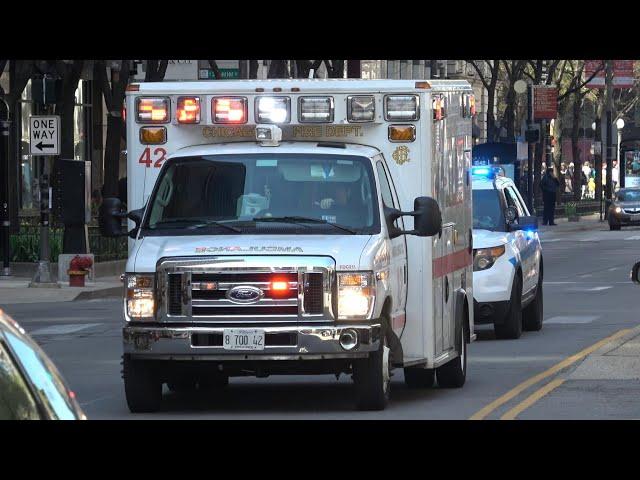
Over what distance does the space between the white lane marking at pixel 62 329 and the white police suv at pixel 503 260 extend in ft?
17.2

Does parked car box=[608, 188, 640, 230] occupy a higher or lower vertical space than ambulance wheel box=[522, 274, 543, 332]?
lower

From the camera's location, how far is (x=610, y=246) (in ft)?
154

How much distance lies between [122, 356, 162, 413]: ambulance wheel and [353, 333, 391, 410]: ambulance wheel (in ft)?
4.99

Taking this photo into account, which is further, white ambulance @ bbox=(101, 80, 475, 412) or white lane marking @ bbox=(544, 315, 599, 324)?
white lane marking @ bbox=(544, 315, 599, 324)

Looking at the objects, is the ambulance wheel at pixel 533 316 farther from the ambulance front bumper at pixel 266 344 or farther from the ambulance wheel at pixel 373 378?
the ambulance front bumper at pixel 266 344

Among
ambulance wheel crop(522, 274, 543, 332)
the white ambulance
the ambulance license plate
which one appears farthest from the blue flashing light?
the ambulance license plate

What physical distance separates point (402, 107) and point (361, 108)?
12.9 inches

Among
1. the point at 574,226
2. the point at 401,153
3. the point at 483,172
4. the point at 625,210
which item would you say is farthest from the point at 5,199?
the point at 574,226

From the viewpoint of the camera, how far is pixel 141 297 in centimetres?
1321

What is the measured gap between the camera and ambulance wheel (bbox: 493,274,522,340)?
2091 cm

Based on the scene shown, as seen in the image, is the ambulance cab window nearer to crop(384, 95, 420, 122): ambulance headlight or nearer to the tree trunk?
crop(384, 95, 420, 122): ambulance headlight

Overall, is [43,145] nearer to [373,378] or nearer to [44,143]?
[44,143]
